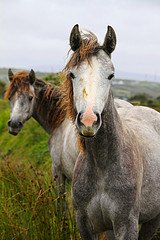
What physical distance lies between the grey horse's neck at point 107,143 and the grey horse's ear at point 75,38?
20.4 inches

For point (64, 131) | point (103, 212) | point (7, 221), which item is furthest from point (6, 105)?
point (103, 212)

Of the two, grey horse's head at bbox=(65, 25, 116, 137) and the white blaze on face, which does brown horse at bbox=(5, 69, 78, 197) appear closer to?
grey horse's head at bbox=(65, 25, 116, 137)

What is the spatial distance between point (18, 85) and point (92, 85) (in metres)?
4.29

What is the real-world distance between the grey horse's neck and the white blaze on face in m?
0.37

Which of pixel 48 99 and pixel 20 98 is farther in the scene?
pixel 48 99

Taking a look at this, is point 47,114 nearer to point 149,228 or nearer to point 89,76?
point 149,228

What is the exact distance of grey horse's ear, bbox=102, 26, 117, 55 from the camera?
3660 millimetres

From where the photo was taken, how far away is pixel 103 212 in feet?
13.0

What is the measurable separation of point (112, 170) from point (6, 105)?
63.1 ft

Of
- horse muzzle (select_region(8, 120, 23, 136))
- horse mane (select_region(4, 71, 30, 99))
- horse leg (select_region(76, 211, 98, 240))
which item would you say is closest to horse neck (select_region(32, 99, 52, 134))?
horse mane (select_region(4, 71, 30, 99))

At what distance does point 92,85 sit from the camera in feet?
11.1

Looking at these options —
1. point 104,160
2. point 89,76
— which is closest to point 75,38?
point 89,76

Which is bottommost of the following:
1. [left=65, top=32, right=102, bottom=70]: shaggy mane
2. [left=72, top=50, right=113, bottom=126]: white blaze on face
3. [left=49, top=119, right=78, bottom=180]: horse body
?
[left=49, top=119, right=78, bottom=180]: horse body

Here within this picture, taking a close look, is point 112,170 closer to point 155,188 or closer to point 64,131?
point 155,188
